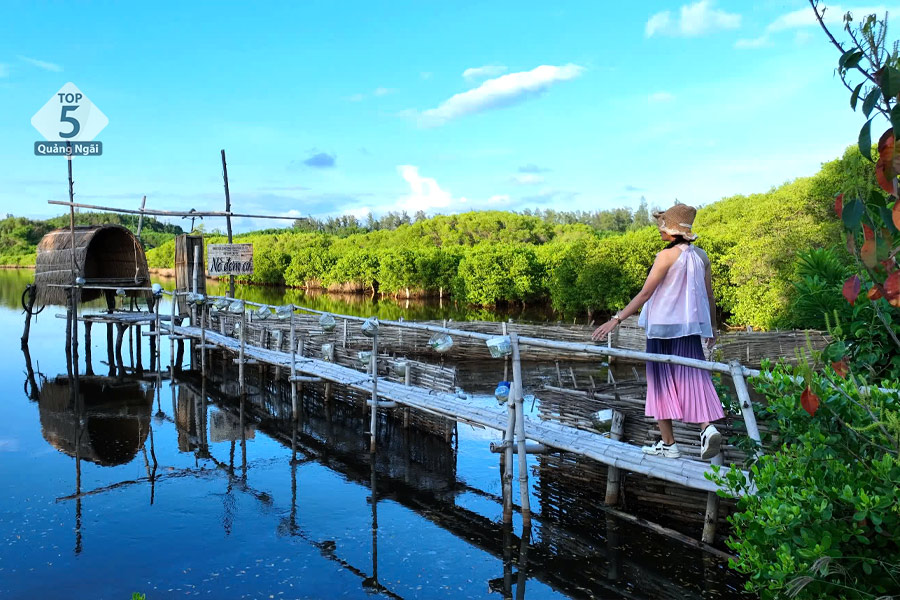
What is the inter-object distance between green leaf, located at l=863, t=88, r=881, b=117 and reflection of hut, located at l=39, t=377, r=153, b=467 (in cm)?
903

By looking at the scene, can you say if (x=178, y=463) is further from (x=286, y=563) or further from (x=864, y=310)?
(x=864, y=310)

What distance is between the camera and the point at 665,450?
555 cm

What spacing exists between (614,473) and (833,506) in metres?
3.95

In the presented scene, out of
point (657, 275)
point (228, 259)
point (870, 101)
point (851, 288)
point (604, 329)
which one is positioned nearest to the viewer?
point (870, 101)

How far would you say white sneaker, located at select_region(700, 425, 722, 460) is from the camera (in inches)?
198

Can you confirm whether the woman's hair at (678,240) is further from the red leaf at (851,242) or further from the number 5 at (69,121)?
Answer: the number 5 at (69,121)

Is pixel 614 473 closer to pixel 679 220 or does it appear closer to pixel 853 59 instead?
pixel 679 220

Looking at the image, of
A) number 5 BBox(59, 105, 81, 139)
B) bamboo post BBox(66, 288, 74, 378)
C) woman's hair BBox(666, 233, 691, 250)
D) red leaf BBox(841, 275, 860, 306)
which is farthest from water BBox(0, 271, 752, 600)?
number 5 BBox(59, 105, 81, 139)

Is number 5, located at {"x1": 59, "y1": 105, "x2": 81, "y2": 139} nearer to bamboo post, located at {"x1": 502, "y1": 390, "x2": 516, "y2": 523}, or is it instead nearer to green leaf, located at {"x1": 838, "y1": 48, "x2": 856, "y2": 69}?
bamboo post, located at {"x1": 502, "y1": 390, "x2": 516, "y2": 523}

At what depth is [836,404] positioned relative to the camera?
280 cm

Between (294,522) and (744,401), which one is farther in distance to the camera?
(294,522)

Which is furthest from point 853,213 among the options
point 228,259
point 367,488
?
point 228,259

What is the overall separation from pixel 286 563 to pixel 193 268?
1242 cm

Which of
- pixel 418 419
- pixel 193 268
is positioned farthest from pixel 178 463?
pixel 193 268
